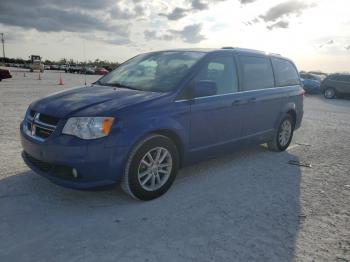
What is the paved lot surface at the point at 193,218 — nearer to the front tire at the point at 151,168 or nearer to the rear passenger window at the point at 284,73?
the front tire at the point at 151,168

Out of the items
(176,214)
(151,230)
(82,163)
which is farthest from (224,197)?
(82,163)

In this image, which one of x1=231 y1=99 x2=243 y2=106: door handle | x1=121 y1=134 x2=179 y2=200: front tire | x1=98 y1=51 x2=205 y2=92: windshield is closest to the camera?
x1=121 y1=134 x2=179 y2=200: front tire

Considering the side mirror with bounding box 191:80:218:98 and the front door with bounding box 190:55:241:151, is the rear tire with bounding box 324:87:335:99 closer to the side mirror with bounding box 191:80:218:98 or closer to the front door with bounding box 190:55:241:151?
the front door with bounding box 190:55:241:151

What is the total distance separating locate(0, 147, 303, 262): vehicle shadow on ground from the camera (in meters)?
3.14

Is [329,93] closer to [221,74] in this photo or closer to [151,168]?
[221,74]

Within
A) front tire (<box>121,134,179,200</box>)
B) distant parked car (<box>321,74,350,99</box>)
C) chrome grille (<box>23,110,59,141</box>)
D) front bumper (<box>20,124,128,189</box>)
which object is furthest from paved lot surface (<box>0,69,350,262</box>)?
distant parked car (<box>321,74,350,99</box>)

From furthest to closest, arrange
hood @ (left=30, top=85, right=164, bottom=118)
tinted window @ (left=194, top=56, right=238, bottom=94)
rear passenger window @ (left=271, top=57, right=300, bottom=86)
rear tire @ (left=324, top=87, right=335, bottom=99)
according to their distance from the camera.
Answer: rear tire @ (left=324, top=87, right=335, bottom=99) → rear passenger window @ (left=271, top=57, right=300, bottom=86) → tinted window @ (left=194, top=56, right=238, bottom=94) → hood @ (left=30, top=85, right=164, bottom=118)

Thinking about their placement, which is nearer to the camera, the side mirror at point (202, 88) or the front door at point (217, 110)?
the side mirror at point (202, 88)

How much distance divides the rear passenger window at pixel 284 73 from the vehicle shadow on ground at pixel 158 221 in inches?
88.7

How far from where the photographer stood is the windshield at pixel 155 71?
463 cm

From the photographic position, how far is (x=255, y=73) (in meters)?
5.89

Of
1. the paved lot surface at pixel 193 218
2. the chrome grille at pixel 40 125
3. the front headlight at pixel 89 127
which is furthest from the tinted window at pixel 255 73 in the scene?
the chrome grille at pixel 40 125

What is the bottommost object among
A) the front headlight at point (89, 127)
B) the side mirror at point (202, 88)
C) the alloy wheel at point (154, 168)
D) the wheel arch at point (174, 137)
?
the alloy wheel at point (154, 168)

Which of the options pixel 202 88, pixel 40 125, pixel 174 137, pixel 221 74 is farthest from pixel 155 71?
pixel 40 125
